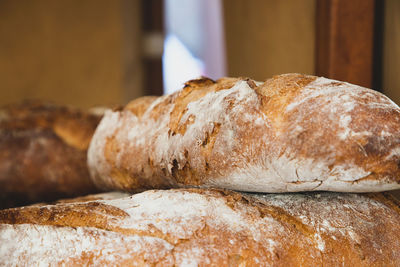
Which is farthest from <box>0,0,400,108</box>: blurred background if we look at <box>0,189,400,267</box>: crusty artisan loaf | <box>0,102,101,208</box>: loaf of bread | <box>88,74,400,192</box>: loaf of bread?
<box>0,189,400,267</box>: crusty artisan loaf

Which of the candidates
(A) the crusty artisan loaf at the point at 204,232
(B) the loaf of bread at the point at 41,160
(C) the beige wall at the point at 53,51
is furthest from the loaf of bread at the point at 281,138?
(C) the beige wall at the point at 53,51

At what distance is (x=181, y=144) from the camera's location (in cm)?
95

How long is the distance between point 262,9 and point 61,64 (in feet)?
6.12

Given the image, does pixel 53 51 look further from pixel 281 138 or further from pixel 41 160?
pixel 281 138

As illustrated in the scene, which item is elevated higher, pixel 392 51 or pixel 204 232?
pixel 392 51

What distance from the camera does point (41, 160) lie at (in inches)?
64.6

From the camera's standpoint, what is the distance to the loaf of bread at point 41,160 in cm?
161

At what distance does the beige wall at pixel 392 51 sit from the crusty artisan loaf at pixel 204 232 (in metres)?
0.39

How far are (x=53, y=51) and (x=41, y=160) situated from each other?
1.76 metres

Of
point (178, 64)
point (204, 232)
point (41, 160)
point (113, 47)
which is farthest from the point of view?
point (178, 64)

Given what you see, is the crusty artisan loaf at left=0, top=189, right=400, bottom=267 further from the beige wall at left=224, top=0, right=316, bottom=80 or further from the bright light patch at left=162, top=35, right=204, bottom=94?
the bright light patch at left=162, top=35, right=204, bottom=94

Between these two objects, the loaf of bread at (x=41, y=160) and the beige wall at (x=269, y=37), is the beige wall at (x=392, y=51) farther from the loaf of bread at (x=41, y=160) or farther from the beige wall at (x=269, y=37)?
the loaf of bread at (x=41, y=160)

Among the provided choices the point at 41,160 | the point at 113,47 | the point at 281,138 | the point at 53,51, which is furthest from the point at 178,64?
the point at 281,138

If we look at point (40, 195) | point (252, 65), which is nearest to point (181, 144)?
point (40, 195)
